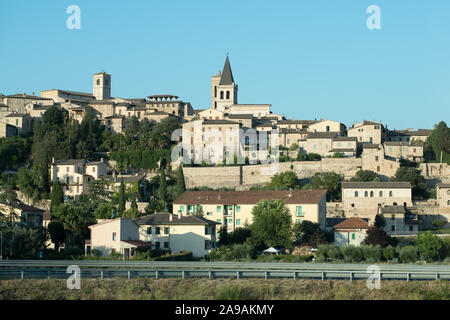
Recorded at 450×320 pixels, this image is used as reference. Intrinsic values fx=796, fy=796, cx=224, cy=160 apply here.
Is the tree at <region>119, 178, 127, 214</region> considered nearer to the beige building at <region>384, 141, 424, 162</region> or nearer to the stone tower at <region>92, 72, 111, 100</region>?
the beige building at <region>384, 141, 424, 162</region>

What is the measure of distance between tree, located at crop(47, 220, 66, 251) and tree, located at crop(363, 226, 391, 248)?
20.4 m

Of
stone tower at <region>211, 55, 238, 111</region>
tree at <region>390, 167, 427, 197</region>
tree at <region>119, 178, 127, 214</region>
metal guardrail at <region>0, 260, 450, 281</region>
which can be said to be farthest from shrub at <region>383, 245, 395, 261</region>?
stone tower at <region>211, 55, 238, 111</region>

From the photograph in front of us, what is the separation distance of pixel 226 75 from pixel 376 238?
71.5 meters

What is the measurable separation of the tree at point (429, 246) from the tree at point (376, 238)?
2159 millimetres

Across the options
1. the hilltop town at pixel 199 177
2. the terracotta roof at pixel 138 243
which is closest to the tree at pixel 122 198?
the hilltop town at pixel 199 177

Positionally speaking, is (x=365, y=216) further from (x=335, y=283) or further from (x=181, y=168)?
(x=335, y=283)

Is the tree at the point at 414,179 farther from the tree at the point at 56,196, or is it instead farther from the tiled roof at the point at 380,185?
the tree at the point at 56,196

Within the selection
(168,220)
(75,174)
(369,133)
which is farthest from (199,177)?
(168,220)

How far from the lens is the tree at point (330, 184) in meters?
70.8

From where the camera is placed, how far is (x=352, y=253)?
4812cm

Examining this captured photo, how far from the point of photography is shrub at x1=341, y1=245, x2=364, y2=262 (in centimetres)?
4759

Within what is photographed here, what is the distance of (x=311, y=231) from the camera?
181 ft

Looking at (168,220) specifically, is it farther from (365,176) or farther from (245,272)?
(365,176)

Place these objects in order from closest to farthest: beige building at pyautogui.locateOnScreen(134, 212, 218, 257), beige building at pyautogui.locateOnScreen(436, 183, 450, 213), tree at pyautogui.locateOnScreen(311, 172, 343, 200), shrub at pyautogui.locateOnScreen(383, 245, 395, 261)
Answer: shrub at pyautogui.locateOnScreen(383, 245, 395, 261)
beige building at pyautogui.locateOnScreen(134, 212, 218, 257)
beige building at pyautogui.locateOnScreen(436, 183, 450, 213)
tree at pyautogui.locateOnScreen(311, 172, 343, 200)
